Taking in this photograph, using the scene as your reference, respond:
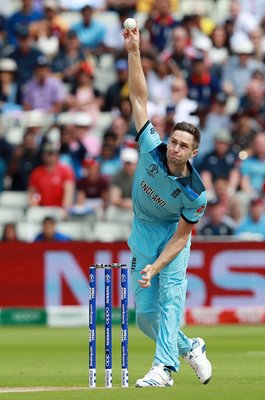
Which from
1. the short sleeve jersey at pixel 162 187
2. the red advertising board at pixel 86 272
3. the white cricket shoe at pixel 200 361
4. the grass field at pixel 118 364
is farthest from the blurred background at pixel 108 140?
the short sleeve jersey at pixel 162 187

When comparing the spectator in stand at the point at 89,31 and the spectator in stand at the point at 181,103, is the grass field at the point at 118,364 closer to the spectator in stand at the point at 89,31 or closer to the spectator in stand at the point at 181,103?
the spectator in stand at the point at 181,103

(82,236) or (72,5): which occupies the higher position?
(72,5)

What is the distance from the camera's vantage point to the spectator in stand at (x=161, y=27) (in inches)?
786

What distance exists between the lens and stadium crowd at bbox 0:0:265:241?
17016 millimetres

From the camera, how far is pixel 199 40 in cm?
2019

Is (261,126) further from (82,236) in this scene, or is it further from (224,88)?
(82,236)

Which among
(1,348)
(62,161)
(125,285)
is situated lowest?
(1,348)

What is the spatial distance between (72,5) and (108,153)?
15.1ft

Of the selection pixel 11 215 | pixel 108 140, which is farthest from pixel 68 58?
pixel 11 215

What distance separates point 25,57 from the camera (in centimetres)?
1947

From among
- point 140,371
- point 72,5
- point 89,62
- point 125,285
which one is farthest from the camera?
point 72,5

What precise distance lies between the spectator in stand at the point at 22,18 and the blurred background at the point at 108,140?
0.02 m

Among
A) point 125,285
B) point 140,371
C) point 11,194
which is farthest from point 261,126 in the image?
point 125,285

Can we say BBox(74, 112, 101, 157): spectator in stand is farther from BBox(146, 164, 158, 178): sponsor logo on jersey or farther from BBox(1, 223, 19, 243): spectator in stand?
BBox(146, 164, 158, 178): sponsor logo on jersey
